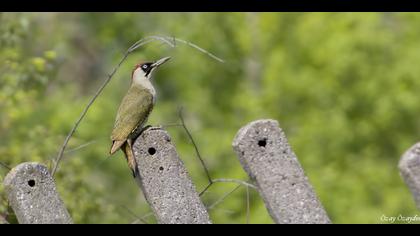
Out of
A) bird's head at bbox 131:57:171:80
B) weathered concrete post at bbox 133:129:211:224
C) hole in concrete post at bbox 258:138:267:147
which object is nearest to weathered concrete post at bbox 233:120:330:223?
hole in concrete post at bbox 258:138:267:147

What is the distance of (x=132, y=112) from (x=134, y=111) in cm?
4

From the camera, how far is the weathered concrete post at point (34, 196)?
368cm

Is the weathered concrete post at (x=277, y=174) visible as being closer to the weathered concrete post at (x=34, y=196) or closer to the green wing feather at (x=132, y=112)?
the weathered concrete post at (x=34, y=196)

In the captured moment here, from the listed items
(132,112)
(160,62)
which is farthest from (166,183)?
(160,62)

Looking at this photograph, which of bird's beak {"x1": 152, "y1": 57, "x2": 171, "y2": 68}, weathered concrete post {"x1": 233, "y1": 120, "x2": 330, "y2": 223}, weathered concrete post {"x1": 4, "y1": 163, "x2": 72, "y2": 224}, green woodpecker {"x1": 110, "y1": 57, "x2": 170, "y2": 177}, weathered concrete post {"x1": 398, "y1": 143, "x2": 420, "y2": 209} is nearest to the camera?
weathered concrete post {"x1": 398, "y1": 143, "x2": 420, "y2": 209}

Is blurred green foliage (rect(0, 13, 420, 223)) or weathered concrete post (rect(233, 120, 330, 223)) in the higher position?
weathered concrete post (rect(233, 120, 330, 223))

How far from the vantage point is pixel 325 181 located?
21766 mm

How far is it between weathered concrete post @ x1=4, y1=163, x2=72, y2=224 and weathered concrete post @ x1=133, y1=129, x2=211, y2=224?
312mm

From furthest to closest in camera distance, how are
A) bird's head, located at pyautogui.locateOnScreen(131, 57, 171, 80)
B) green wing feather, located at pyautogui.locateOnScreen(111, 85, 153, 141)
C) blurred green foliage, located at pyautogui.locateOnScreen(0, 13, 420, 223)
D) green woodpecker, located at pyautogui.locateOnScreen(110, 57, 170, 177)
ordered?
blurred green foliage, located at pyautogui.locateOnScreen(0, 13, 420, 223), bird's head, located at pyautogui.locateOnScreen(131, 57, 171, 80), green wing feather, located at pyautogui.locateOnScreen(111, 85, 153, 141), green woodpecker, located at pyautogui.locateOnScreen(110, 57, 170, 177)

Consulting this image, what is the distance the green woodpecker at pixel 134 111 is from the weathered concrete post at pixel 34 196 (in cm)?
36

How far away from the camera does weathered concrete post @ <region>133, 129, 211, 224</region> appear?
12.4 feet

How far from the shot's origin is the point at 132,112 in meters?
5.55

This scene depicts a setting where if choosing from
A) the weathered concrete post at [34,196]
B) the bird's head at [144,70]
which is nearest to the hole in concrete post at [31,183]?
the weathered concrete post at [34,196]

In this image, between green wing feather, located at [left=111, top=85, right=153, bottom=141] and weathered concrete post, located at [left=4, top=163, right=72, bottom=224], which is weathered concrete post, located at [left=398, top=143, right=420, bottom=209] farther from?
green wing feather, located at [left=111, top=85, right=153, bottom=141]
